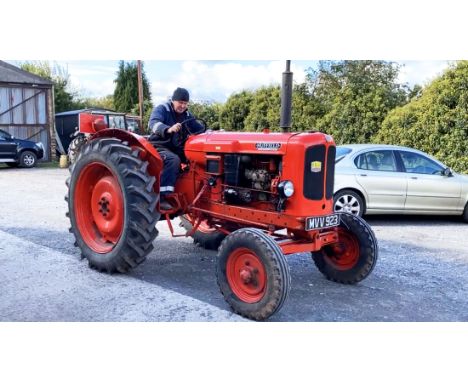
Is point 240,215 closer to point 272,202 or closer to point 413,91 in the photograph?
point 272,202

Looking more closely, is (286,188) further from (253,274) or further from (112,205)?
(112,205)

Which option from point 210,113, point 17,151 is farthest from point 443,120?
point 17,151

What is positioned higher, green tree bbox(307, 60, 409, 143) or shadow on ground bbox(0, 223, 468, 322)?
green tree bbox(307, 60, 409, 143)

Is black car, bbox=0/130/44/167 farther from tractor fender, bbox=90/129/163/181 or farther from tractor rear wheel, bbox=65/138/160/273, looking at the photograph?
tractor fender, bbox=90/129/163/181

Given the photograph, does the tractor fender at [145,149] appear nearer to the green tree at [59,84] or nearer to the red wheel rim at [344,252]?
the red wheel rim at [344,252]

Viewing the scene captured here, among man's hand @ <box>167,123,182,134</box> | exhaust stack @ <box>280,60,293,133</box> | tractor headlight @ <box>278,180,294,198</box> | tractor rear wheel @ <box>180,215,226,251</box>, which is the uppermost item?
exhaust stack @ <box>280,60,293,133</box>

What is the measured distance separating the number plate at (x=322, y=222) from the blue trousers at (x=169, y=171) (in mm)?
1627

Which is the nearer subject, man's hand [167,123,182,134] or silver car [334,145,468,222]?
man's hand [167,123,182,134]

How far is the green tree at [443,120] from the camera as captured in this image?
35.8 feet

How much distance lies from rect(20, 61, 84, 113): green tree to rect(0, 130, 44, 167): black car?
867 centimetres

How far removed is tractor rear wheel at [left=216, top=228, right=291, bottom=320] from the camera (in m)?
3.79

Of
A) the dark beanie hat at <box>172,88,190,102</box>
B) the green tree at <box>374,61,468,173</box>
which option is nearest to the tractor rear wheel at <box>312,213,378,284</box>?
the dark beanie hat at <box>172,88,190,102</box>

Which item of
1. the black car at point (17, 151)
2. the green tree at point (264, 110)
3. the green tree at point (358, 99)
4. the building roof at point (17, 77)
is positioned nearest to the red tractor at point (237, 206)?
the green tree at point (358, 99)

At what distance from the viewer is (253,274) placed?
402cm
